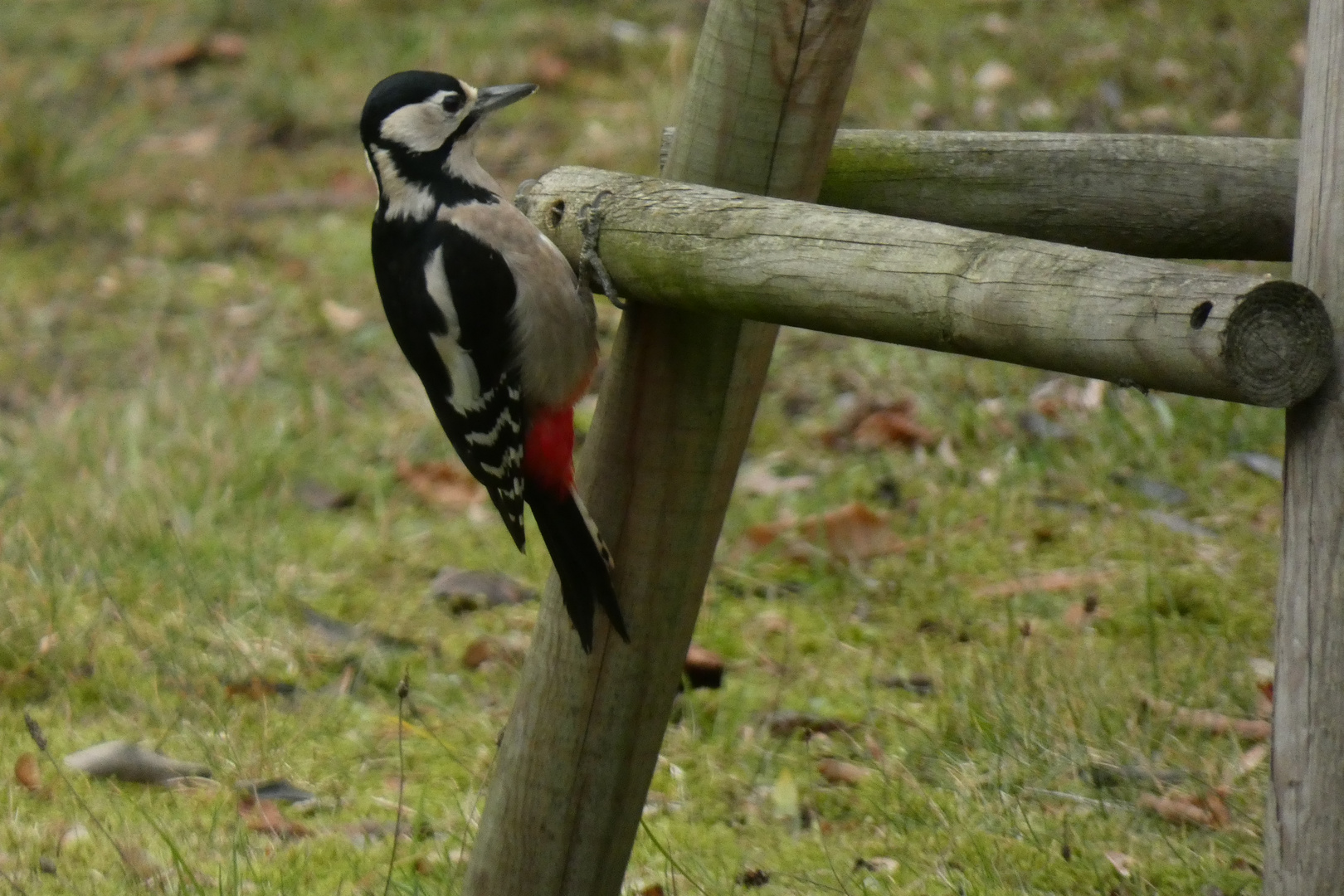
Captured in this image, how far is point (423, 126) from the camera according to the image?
3.42 m

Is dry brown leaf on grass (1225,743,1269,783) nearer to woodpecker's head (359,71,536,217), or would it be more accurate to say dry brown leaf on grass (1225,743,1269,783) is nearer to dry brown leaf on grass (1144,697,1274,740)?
dry brown leaf on grass (1144,697,1274,740)

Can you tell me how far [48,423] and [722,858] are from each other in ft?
10.8

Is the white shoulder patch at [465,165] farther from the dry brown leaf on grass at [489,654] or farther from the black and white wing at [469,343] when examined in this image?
the dry brown leaf on grass at [489,654]

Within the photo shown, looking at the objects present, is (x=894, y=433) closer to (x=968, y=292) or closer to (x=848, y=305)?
(x=848, y=305)

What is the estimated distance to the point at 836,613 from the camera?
4.14 metres

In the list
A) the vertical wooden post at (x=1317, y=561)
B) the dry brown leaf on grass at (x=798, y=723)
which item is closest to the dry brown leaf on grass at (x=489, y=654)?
the dry brown leaf on grass at (x=798, y=723)

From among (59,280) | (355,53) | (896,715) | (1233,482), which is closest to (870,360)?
(1233,482)

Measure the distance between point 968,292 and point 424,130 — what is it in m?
1.89

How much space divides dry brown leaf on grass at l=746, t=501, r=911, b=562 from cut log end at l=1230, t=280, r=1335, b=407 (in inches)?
108

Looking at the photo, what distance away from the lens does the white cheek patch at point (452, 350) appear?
128 inches

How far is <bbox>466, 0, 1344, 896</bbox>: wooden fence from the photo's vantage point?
1717 millimetres

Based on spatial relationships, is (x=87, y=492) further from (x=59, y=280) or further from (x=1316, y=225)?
(x=1316, y=225)

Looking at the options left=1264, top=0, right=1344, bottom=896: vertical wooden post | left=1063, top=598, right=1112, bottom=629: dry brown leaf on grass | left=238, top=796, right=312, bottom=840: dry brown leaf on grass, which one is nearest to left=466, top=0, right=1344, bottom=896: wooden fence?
left=1264, top=0, right=1344, bottom=896: vertical wooden post

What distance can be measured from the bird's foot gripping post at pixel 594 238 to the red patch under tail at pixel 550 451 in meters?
0.45
